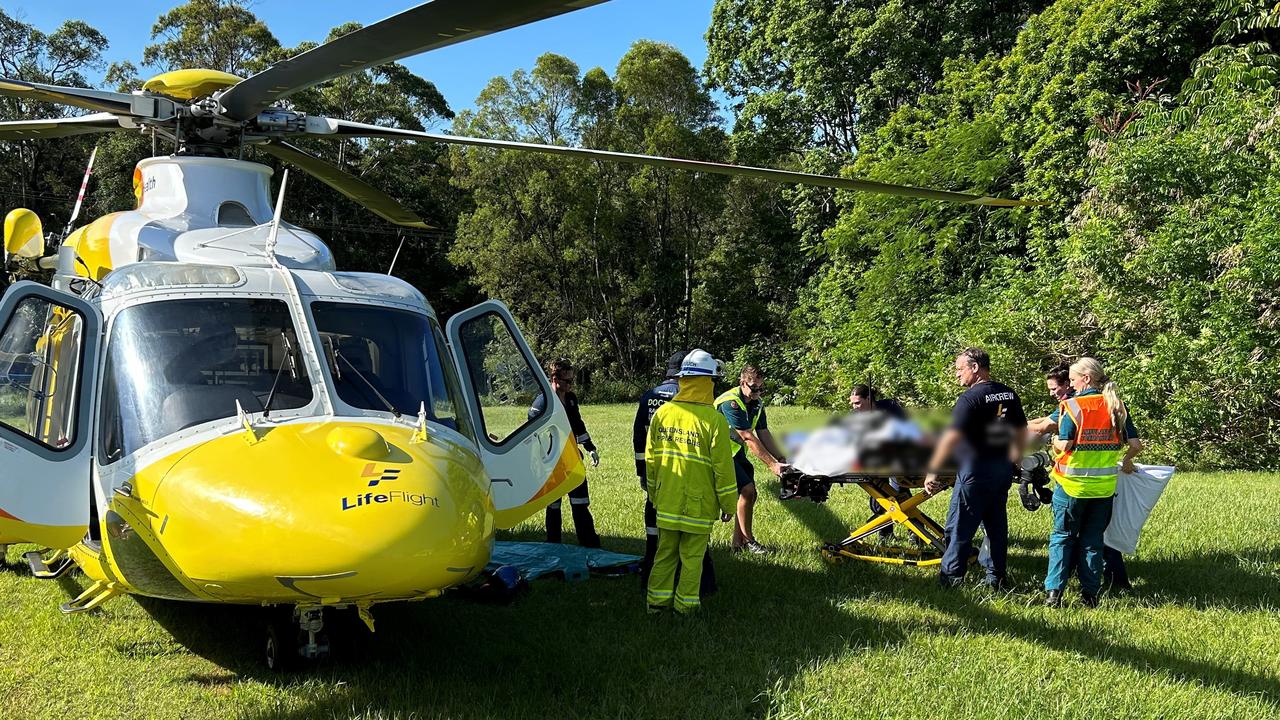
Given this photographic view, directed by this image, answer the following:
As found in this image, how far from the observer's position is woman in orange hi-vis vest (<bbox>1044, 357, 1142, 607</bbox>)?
17.7ft

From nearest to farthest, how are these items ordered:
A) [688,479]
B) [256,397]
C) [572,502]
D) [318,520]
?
[318,520] → [256,397] → [688,479] → [572,502]

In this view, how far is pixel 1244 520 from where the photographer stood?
8062 millimetres

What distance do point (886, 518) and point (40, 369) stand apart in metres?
5.81

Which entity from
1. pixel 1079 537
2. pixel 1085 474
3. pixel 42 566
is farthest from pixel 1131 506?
pixel 42 566

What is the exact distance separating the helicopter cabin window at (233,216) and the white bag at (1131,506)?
622 cm

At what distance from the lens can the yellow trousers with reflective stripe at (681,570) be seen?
205 inches

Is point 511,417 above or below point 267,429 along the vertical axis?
below

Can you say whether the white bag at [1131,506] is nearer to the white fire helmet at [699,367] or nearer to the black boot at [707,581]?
the black boot at [707,581]

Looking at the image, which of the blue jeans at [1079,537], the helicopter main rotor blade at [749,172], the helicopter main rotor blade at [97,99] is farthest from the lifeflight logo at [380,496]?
the blue jeans at [1079,537]

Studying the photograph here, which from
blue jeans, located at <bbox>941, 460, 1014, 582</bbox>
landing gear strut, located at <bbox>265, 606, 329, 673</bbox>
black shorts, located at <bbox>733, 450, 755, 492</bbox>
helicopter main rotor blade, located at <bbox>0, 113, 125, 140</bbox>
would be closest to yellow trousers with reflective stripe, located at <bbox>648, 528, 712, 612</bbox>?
black shorts, located at <bbox>733, 450, 755, 492</bbox>

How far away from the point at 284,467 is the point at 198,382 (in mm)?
913

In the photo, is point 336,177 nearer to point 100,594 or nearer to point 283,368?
point 283,368

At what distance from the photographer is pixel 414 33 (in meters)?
3.43

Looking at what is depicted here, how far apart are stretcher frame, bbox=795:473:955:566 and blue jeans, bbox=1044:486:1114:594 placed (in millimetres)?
957
